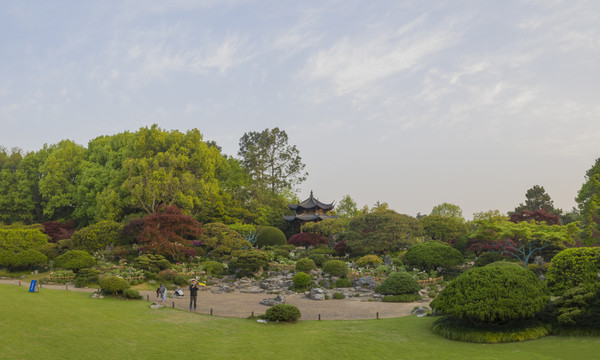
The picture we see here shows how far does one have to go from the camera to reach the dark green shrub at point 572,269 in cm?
1277

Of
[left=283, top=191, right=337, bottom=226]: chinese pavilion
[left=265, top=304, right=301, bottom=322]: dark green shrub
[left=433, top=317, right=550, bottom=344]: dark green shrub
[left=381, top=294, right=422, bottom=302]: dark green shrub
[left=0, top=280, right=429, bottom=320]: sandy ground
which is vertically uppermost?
[left=283, top=191, right=337, bottom=226]: chinese pavilion

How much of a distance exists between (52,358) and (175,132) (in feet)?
120

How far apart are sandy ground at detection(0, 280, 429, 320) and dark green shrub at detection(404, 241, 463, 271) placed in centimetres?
681

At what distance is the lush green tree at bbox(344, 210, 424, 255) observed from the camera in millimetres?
32969

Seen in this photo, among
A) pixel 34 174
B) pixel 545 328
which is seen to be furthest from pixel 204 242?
pixel 34 174

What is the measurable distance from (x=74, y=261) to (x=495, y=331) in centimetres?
2456

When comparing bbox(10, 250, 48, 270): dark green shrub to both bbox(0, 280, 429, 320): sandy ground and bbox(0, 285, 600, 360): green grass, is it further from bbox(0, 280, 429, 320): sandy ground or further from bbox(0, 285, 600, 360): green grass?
bbox(0, 285, 600, 360): green grass

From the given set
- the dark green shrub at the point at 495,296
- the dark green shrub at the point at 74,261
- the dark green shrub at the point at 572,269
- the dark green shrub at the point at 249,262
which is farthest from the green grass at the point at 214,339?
the dark green shrub at the point at 249,262

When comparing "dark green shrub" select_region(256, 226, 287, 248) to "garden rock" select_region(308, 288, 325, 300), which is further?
"dark green shrub" select_region(256, 226, 287, 248)

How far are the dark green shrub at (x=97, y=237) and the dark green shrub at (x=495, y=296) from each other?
2775cm

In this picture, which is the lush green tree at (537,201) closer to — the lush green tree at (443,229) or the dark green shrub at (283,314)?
the lush green tree at (443,229)

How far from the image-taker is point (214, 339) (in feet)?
41.8

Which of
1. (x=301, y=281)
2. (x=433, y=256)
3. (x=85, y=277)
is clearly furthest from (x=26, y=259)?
(x=433, y=256)

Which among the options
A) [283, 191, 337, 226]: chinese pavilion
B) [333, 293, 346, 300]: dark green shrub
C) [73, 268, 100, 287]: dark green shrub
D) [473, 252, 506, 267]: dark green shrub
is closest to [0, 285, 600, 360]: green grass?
[333, 293, 346, 300]: dark green shrub
